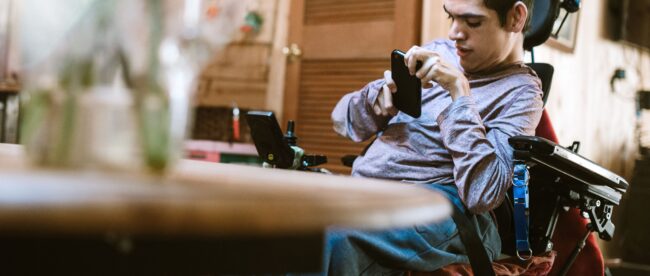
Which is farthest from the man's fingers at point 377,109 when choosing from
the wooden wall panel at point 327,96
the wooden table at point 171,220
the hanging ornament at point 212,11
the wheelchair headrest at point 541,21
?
the wooden wall panel at point 327,96

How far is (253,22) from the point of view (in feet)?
12.7

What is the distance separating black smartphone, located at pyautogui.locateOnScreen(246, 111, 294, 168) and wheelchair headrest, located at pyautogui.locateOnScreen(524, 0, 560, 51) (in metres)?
0.79

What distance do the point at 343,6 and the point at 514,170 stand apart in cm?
179

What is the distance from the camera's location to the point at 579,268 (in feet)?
5.93

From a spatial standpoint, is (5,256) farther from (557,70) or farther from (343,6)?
(557,70)

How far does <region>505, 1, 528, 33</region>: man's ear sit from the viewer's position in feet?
5.36

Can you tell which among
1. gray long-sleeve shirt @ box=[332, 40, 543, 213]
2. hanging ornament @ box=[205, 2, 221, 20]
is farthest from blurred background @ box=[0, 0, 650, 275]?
hanging ornament @ box=[205, 2, 221, 20]

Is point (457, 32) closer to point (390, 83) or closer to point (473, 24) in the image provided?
point (473, 24)

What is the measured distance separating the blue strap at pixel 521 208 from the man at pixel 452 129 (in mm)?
42

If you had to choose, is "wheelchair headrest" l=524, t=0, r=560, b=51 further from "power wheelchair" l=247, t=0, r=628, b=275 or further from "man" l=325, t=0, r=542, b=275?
"power wheelchair" l=247, t=0, r=628, b=275

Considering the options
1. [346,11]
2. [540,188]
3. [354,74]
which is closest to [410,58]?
[540,188]

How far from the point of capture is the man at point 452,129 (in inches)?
51.0

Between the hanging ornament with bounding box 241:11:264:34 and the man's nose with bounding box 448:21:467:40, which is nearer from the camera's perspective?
the man's nose with bounding box 448:21:467:40

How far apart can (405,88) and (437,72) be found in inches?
5.7
